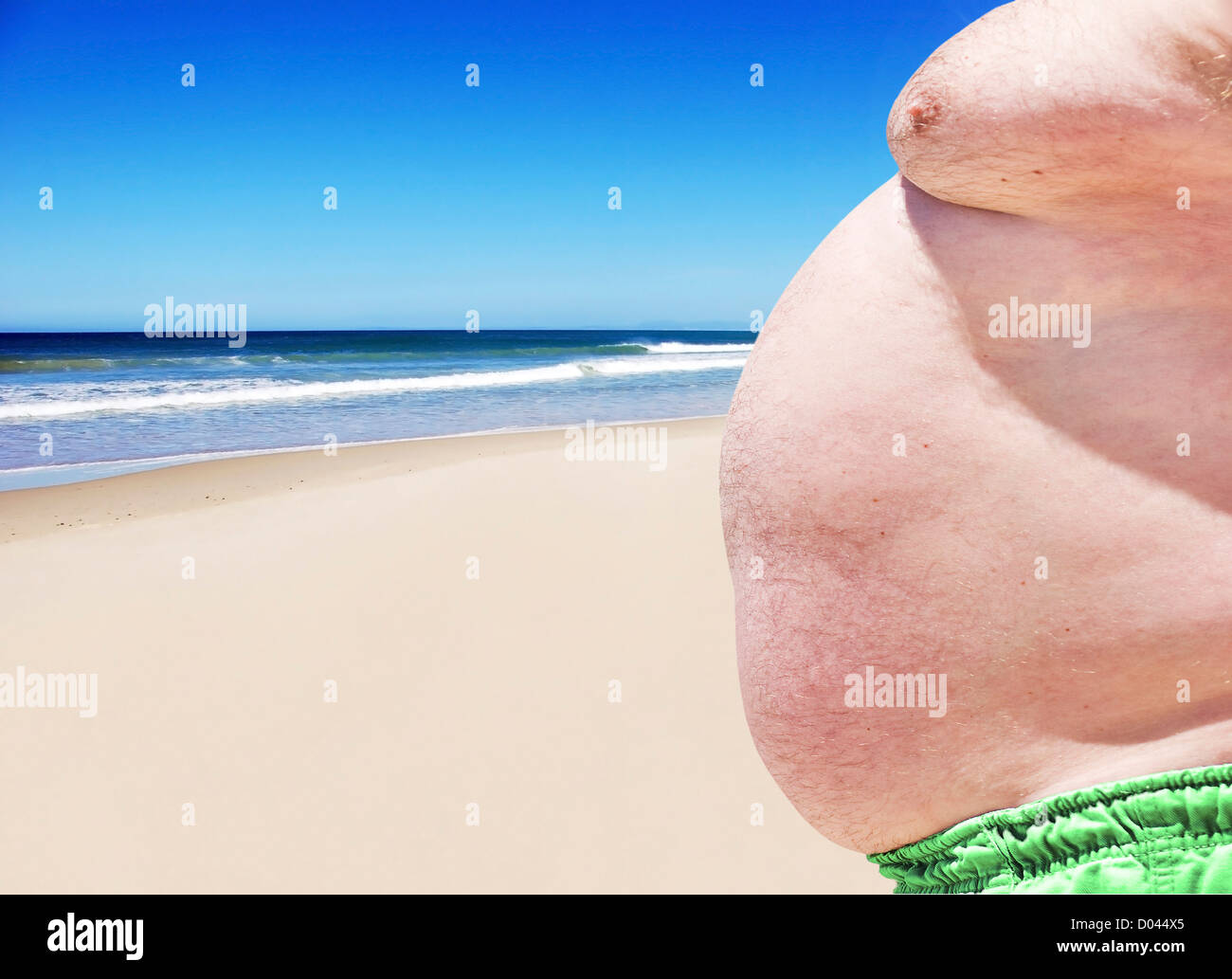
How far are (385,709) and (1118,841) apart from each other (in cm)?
234

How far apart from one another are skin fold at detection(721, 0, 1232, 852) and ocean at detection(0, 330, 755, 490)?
6145 mm

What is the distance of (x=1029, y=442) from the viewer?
0.96m

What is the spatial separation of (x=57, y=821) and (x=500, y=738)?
4.15ft

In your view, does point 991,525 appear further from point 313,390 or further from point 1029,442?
point 313,390

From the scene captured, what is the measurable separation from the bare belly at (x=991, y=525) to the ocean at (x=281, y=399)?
6117 millimetres

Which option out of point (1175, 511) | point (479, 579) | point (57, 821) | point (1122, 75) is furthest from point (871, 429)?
point (479, 579)

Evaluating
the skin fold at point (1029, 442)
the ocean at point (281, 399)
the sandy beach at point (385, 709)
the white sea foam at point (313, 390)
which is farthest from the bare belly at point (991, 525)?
the white sea foam at point (313, 390)

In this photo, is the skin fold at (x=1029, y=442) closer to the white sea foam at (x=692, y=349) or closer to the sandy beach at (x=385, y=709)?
the sandy beach at (x=385, y=709)

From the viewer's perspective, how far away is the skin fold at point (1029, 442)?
88 cm

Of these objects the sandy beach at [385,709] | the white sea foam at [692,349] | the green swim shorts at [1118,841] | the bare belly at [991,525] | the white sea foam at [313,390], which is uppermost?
the white sea foam at [692,349]

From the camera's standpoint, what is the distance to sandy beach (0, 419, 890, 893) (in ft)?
6.84

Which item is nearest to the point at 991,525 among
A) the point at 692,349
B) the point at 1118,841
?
the point at 1118,841

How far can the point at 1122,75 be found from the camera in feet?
2.75

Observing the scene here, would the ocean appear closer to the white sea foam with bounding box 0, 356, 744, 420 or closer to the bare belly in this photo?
the white sea foam with bounding box 0, 356, 744, 420
